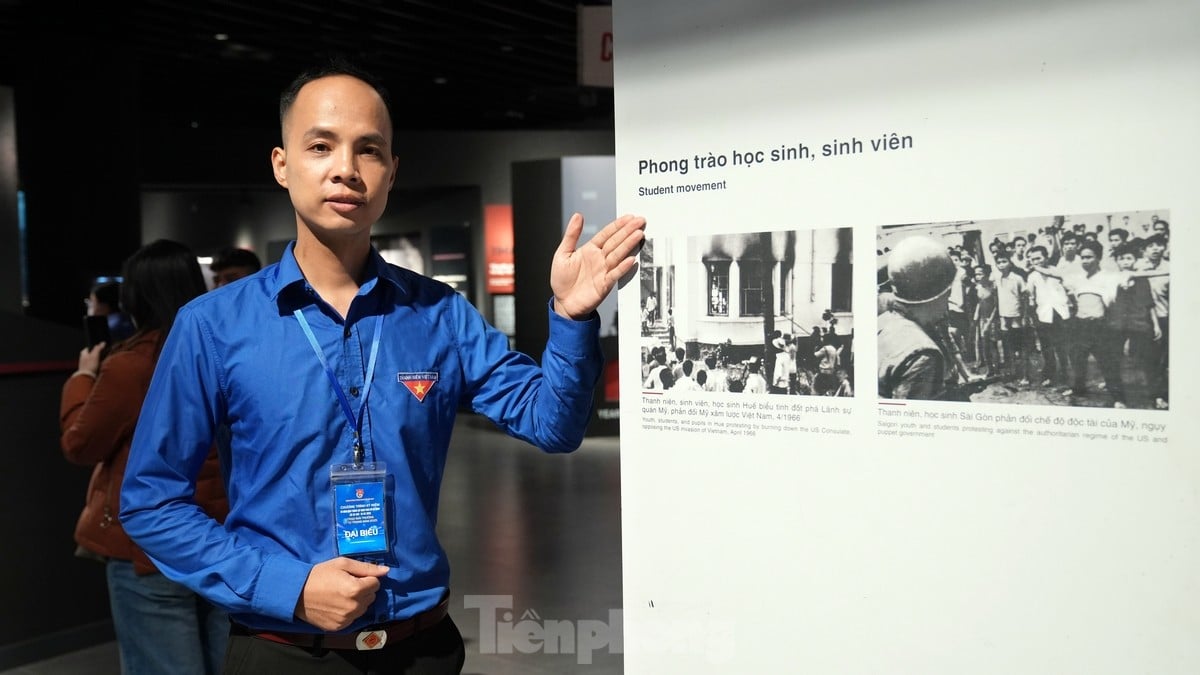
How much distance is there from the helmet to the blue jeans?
2.33 m

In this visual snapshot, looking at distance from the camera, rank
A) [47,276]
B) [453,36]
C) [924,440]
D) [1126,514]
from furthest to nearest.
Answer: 1. [453,36]
2. [47,276]
3. [924,440]
4. [1126,514]

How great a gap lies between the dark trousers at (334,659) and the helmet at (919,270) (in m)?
0.94

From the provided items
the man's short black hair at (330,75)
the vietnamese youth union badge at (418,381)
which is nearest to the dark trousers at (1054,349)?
the vietnamese youth union badge at (418,381)

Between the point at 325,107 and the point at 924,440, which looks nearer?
the point at 924,440

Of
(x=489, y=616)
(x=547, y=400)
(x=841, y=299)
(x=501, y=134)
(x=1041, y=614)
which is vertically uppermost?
(x=501, y=134)

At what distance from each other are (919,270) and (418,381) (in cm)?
82

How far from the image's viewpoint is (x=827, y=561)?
5.16 ft

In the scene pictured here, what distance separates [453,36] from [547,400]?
9.12m

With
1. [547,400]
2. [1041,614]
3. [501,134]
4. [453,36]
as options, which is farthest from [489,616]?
[501,134]

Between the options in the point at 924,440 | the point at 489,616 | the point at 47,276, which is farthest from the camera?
the point at 47,276

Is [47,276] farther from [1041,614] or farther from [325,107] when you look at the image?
[1041,614]

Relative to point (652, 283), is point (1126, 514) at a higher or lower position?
lower

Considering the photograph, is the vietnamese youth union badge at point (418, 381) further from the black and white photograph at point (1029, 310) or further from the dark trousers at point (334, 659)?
the black and white photograph at point (1029, 310)

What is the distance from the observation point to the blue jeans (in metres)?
2.90
